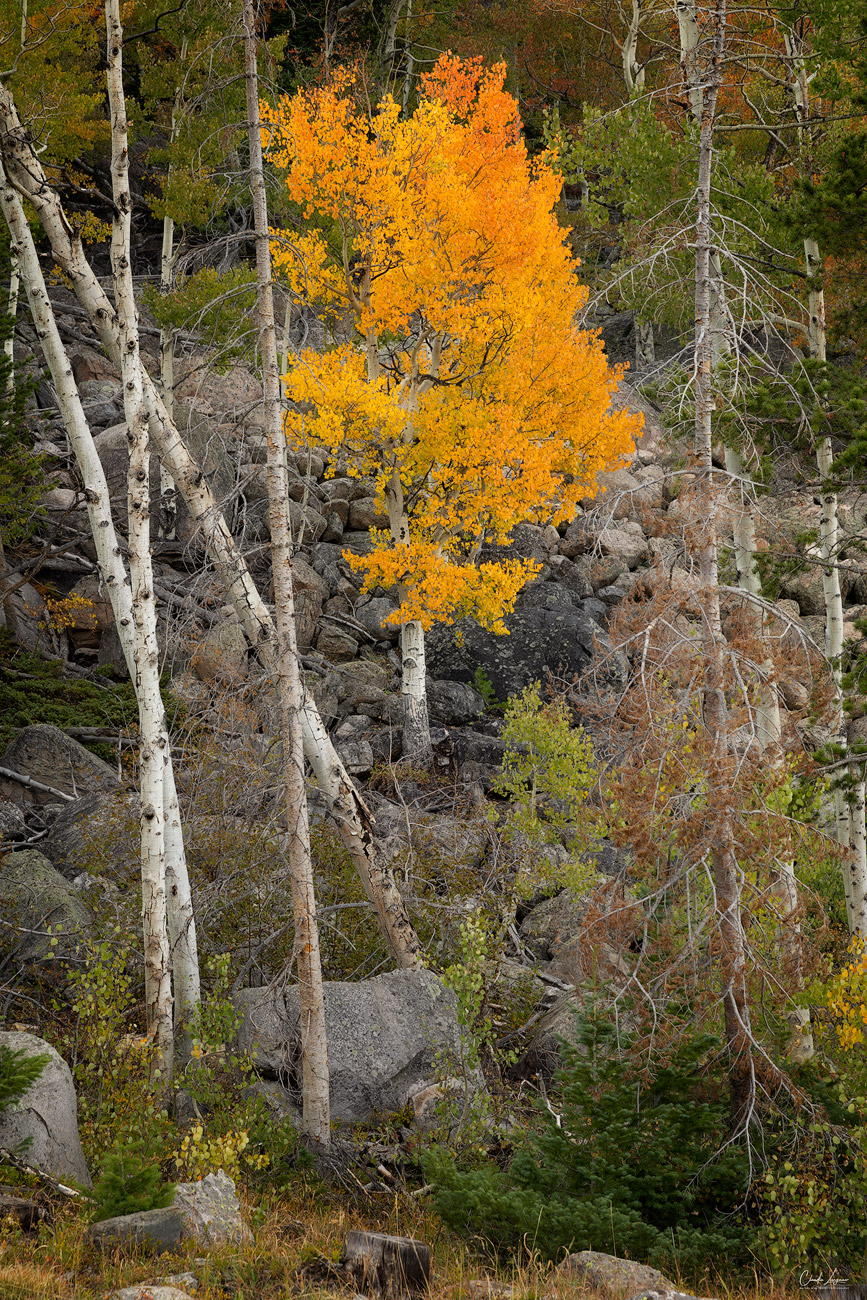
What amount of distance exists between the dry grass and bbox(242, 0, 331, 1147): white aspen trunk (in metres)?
1.47

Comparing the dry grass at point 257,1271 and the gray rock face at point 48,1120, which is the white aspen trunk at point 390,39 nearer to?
the gray rock face at point 48,1120

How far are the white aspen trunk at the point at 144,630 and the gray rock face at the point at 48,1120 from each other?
1.05 meters

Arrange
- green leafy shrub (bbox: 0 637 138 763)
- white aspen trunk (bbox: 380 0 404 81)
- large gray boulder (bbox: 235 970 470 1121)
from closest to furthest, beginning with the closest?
1. large gray boulder (bbox: 235 970 470 1121)
2. green leafy shrub (bbox: 0 637 138 763)
3. white aspen trunk (bbox: 380 0 404 81)

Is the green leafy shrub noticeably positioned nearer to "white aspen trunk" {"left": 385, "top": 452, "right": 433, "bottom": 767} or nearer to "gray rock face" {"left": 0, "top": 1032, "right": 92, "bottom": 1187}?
"white aspen trunk" {"left": 385, "top": 452, "right": 433, "bottom": 767}

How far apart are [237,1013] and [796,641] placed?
6442 mm

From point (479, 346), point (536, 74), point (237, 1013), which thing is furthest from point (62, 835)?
point (536, 74)

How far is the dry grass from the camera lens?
5551 millimetres

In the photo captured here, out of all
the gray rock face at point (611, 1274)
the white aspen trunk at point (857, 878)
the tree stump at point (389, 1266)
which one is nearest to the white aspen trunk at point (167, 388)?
the white aspen trunk at point (857, 878)

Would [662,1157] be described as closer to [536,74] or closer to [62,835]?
[62,835]

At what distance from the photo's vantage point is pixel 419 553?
16312 millimetres

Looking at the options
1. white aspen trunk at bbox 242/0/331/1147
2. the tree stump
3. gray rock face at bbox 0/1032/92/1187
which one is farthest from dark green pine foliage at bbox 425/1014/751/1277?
gray rock face at bbox 0/1032/92/1187

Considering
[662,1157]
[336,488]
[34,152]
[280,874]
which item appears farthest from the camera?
[336,488]

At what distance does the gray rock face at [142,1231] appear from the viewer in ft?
19.9
